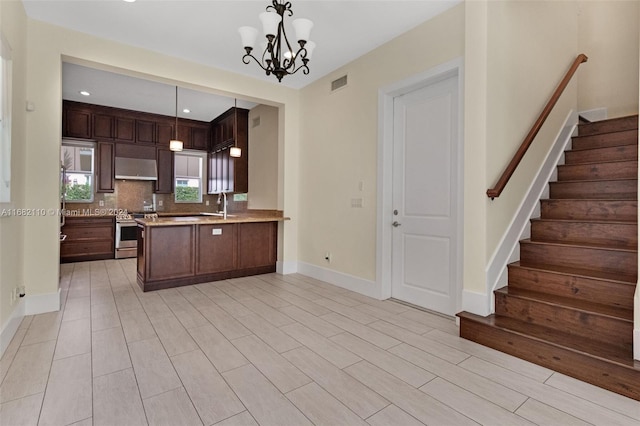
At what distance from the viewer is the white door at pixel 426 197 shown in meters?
3.14

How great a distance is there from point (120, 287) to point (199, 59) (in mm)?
3128

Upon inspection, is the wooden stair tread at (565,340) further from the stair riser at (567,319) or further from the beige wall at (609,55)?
the beige wall at (609,55)

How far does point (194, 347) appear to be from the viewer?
2430 millimetres

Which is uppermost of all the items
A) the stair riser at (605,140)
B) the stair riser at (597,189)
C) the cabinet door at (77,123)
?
the cabinet door at (77,123)

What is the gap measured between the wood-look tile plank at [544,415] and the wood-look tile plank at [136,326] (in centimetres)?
265

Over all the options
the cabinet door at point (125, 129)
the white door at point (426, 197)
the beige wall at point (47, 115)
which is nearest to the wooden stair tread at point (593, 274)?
the white door at point (426, 197)

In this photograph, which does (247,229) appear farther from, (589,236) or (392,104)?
(589,236)

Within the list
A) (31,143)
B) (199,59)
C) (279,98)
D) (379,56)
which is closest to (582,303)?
(379,56)

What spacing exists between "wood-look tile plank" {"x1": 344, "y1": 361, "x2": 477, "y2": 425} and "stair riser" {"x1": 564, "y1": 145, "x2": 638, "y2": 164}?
3.14 meters

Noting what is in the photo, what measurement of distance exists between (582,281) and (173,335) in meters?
3.26

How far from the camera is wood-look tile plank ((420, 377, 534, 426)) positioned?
1598mm

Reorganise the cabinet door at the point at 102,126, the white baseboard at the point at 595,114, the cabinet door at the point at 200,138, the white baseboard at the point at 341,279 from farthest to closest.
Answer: the cabinet door at the point at 200,138, the cabinet door at the point at 102,126, the white baseboard at the point at 595,114, the white baseboard at the point at 341,279

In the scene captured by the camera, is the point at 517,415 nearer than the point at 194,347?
Yes

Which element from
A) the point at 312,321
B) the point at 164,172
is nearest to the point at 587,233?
the point at 312,321
